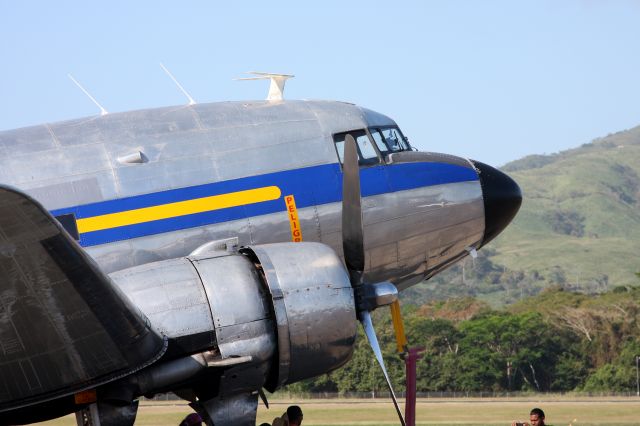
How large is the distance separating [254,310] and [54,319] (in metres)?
2.50

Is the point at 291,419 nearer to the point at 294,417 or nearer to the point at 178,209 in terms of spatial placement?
the point at 294,417

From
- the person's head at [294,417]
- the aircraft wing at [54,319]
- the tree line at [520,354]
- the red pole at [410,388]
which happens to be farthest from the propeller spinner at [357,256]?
the tree line at [520,354]

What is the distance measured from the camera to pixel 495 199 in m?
19.1

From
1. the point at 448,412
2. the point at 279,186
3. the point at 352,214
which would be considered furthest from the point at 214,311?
the point at 448,412

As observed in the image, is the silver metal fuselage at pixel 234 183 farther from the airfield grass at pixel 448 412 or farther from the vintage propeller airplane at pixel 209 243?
the airfield grass at pixel 448 412

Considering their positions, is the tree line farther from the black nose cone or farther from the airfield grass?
the black nose cone

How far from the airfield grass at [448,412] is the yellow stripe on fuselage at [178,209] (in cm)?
2498

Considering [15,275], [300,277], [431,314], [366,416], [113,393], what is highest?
[15,275]

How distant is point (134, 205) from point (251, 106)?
9.37 feet

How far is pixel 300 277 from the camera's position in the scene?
46.2 ft

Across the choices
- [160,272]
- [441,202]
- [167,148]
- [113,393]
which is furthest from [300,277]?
[441,202]

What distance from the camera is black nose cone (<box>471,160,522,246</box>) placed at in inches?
749

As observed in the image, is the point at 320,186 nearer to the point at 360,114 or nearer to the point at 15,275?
the point at 360,114

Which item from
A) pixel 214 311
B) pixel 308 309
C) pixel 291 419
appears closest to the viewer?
pixel 214 311
